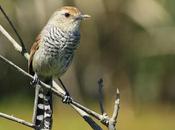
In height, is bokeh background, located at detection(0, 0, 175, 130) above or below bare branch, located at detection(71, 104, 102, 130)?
above

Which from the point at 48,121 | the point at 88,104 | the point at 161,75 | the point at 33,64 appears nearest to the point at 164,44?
the point at 161,75

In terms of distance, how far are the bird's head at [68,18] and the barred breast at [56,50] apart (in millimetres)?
39

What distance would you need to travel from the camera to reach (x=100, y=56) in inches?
465

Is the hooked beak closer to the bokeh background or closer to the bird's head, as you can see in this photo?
the bird's head

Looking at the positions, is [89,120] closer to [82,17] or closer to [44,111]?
[44,111]

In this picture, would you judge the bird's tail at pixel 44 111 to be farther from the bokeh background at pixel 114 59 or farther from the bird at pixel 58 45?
the bokeh background at pixel 114 59

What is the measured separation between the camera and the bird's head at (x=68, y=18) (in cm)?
528

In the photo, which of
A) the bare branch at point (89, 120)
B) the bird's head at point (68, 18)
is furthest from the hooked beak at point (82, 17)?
the bare branch at point (89, 120)

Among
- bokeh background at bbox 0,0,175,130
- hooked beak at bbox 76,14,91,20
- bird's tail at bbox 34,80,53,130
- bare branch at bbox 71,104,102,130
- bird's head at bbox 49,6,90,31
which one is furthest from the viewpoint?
bokeh background at bbox 0,0,175,130

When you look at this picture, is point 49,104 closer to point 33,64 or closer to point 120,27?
point 33,64

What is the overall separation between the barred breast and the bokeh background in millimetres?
5735

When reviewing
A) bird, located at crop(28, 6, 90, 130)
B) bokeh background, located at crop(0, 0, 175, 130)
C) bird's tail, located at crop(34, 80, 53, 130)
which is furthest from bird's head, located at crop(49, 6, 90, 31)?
bokeh background, located at crop(0, 0, 175, 130)

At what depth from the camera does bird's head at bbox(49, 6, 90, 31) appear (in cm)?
528

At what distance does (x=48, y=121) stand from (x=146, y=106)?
726 centimetres
